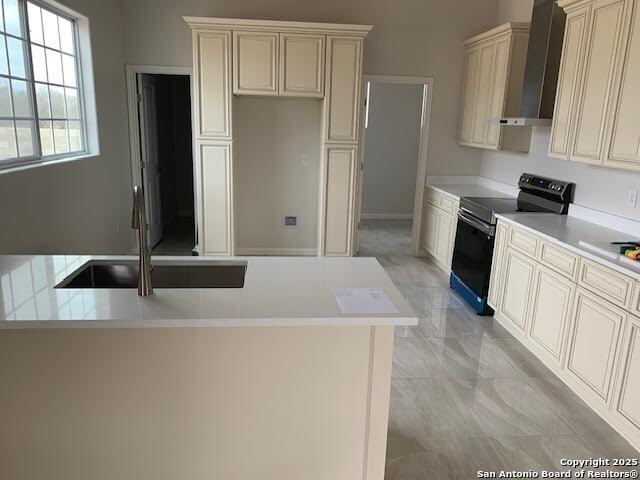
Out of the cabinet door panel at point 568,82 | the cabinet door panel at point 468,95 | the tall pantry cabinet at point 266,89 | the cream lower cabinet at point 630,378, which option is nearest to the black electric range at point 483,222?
the cabinet door panel at point 568,82

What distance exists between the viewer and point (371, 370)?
5.81 ft

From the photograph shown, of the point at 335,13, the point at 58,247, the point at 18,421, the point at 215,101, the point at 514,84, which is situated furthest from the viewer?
the point at 335,13

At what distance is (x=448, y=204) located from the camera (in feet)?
16.2

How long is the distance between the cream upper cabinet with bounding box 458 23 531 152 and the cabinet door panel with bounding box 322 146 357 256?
4.42 feet

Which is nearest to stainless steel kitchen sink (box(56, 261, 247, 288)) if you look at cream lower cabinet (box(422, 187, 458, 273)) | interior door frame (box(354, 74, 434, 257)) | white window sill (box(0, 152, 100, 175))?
white window sill (box(0, 152, 100, 175))

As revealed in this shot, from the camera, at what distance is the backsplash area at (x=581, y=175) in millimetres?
3234

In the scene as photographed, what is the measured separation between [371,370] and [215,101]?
3.78 meters

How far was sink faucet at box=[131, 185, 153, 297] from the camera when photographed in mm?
1646

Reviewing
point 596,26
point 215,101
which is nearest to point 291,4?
point 215,101

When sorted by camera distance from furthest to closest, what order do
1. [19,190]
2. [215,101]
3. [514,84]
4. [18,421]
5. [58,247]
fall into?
[215,101]
[514,84]
[58,247]
[19,190]
[18,421]

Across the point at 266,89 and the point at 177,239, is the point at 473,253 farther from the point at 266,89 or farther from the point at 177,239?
the point at 177,239

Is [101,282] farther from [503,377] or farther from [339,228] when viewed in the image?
[339,228]

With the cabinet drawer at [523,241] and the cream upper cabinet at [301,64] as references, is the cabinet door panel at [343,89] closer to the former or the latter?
the cream upper cabinet at [301,64]

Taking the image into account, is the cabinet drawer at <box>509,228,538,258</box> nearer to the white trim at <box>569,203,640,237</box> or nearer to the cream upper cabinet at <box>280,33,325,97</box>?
the white trim at <box>569,203,640,237</box>
